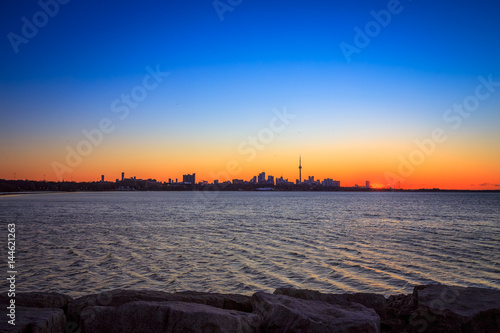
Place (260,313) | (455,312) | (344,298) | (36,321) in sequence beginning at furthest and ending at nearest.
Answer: (344,298), (260,313), (455,312), (36,321)

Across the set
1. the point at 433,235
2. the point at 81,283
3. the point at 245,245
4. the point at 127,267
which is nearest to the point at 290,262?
the point at 245,245

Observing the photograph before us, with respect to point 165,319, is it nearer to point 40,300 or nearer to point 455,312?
point 40,300

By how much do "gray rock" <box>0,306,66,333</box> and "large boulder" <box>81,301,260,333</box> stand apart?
1.56ft

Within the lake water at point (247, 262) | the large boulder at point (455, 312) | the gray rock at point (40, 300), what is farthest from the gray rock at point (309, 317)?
the lake water at point (247, 262)

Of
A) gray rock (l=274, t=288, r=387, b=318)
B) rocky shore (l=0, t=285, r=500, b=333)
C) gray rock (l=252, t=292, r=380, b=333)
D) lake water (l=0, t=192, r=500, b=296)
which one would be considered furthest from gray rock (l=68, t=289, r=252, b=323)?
lake water (l=0, t=192, r=500, b=296)

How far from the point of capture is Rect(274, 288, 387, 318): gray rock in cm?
718

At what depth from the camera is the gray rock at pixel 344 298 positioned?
718 cm

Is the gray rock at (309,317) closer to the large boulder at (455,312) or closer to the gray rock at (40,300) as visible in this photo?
the large boulder at (455,312)

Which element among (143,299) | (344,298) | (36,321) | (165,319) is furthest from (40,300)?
(344,298)

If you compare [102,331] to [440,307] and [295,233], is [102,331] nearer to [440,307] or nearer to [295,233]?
[440,307]

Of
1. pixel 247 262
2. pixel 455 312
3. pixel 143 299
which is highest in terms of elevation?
pixel 455 312

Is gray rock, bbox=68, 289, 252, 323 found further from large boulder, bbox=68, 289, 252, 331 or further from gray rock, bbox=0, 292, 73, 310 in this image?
gray rock, bbox=0, 292, 73, 310

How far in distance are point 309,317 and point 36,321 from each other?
402 centimetres

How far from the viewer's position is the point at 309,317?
5496mm
